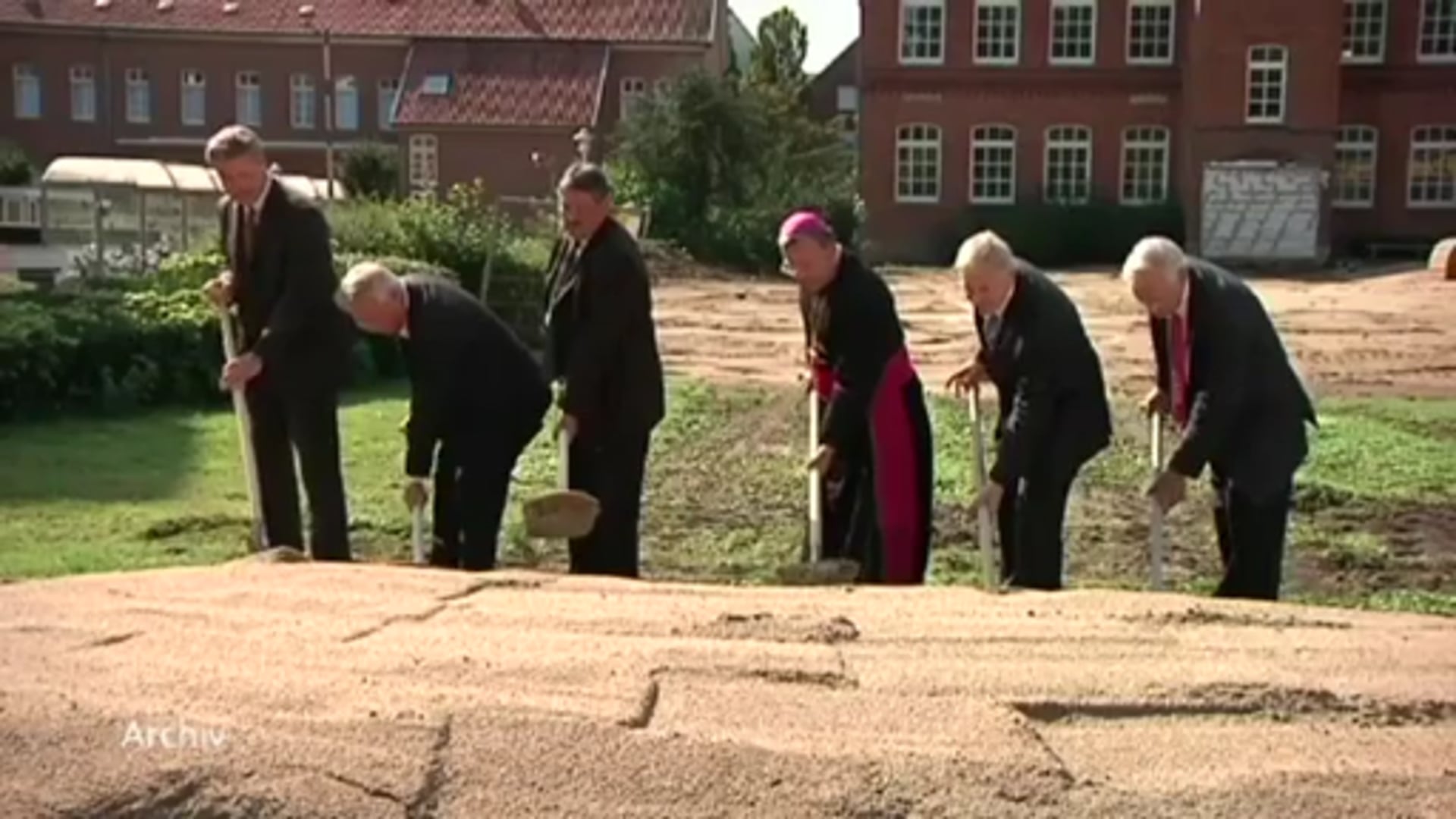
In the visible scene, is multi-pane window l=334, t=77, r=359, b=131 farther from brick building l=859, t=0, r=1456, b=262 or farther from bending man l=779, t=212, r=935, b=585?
bending man l=779, t=212, r=935, b=585

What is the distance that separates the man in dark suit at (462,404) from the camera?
8008 millimetres

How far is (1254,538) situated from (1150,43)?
4741 cm

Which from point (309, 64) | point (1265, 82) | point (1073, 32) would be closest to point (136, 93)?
point (309, 64)

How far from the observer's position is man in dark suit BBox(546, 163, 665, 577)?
27.0 ft

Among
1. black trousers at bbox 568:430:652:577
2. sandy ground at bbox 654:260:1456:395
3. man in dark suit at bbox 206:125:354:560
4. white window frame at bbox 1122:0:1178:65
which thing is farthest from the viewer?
white window frame at bbox 1122:0:1178:65

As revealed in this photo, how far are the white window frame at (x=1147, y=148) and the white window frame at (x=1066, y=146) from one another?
813mm

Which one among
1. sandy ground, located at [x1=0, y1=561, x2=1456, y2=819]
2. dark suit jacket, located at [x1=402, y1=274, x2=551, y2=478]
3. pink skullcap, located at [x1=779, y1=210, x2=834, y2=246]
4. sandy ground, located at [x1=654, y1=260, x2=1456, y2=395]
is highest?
pink skullcap, located at [x1=779, y1=210, x2=834, y2=246]

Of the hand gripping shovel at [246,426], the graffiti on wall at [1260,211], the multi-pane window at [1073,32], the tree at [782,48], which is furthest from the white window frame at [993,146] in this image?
the hand gripping shovel at [246,426]

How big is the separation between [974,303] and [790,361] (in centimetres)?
1622

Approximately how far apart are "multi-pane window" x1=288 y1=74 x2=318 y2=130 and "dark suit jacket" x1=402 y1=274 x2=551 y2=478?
5665 cm

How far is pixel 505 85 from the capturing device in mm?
58250

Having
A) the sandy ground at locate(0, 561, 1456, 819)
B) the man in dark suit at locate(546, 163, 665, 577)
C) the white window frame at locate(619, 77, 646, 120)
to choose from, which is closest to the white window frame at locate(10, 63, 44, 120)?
the white window frame at locate(619, 77, 646, 120)

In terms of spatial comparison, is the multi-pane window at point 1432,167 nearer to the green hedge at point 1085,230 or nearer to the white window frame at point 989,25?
the green hedge at point 1085,230

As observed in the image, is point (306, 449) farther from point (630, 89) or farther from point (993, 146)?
point (630, 89)
